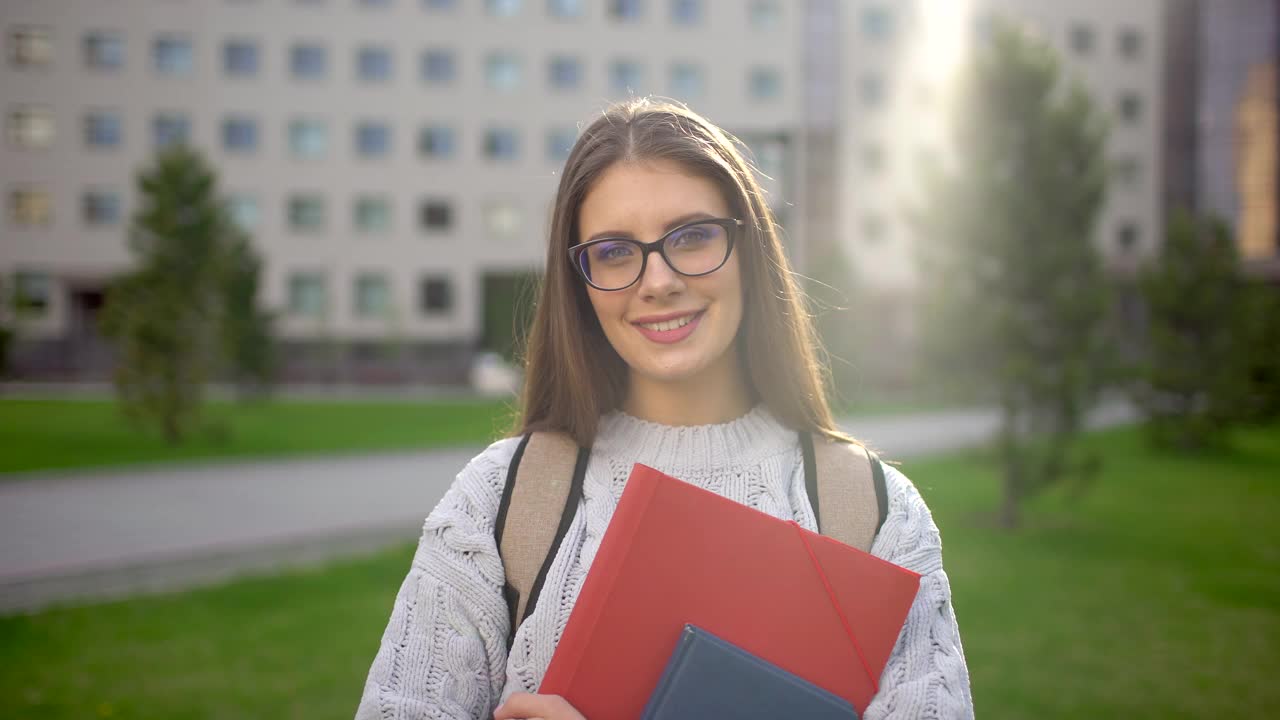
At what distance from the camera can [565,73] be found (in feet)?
142

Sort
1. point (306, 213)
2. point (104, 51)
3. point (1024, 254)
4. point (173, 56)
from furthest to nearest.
A: point (306, 213) < point (173, 56) < point (104, 51) < point (1024, 254)

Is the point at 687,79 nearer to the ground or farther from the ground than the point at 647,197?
farther from the ground

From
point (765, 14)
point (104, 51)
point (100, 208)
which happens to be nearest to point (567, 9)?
point (765, 14)

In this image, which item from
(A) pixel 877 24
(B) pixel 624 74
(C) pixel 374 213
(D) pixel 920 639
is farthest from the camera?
(A) pixel 877 24

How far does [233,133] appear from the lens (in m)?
41.9

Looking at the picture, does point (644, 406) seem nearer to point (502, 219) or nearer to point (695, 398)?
point (695, 398)

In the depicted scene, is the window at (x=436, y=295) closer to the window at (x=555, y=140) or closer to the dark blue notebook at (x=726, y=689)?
the window at (x=555, y=140)

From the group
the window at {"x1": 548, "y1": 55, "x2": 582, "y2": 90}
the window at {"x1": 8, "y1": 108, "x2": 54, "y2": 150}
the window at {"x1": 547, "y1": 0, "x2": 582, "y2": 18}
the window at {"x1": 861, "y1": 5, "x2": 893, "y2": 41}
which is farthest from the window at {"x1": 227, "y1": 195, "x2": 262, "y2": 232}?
the window at {"x1": 861, "y1": 5, "x2": 893, "y2": 41}

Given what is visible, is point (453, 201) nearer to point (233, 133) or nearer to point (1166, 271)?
point (233, 133)

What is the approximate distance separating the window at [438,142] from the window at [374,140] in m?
1.48

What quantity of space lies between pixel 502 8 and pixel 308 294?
16.1 metres

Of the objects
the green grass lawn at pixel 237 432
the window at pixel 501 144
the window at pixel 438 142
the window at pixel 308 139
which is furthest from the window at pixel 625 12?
the green grass lawn at pixel 237 432

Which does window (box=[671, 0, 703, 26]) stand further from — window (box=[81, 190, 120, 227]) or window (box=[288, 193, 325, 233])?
window (box=[81, 190, 120, 227])

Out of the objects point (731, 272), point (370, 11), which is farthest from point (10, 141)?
point (731, 272)
